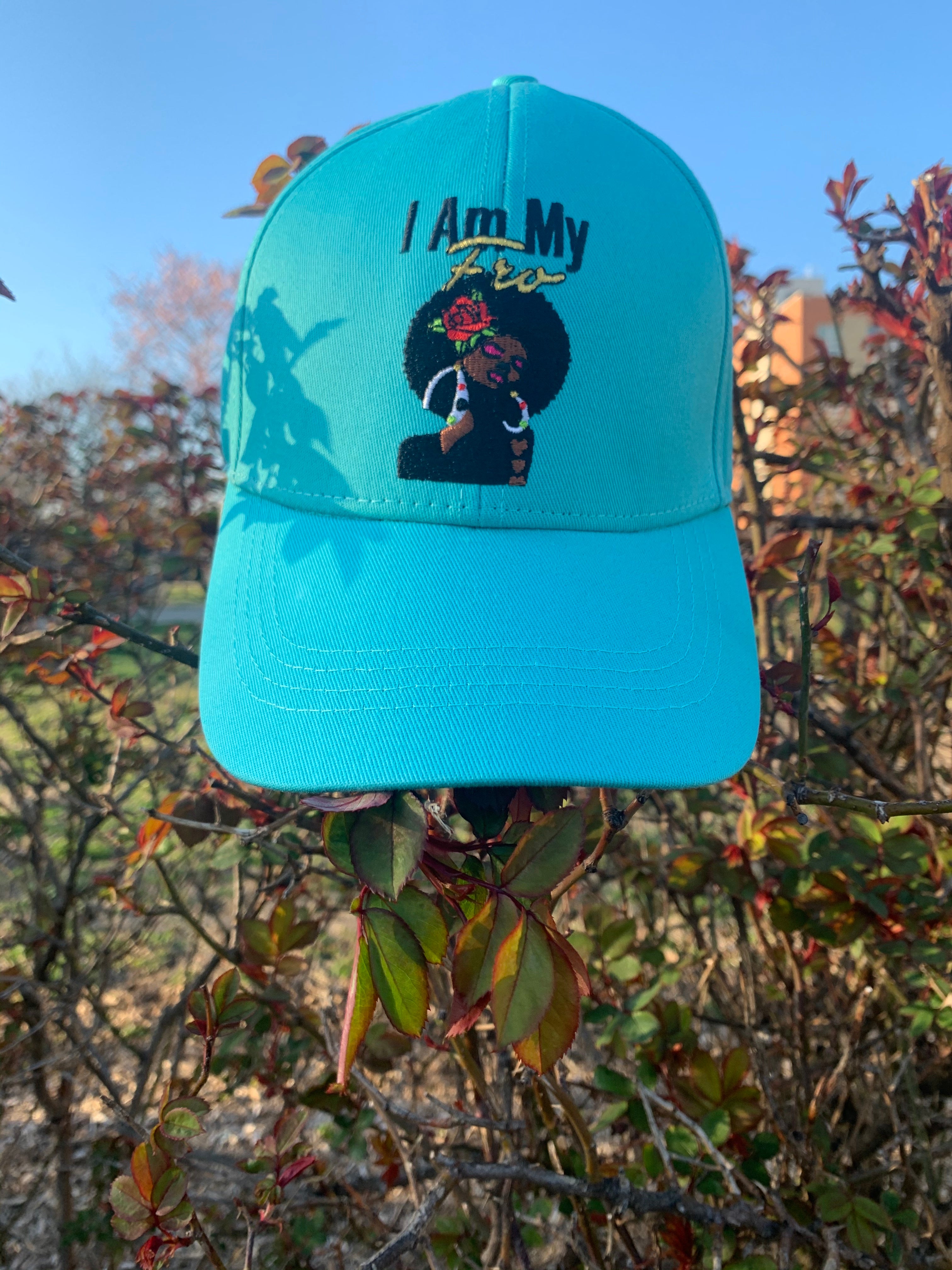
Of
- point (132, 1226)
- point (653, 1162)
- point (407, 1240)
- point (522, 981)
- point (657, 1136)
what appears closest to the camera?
point (522, 981)

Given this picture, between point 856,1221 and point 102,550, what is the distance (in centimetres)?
243

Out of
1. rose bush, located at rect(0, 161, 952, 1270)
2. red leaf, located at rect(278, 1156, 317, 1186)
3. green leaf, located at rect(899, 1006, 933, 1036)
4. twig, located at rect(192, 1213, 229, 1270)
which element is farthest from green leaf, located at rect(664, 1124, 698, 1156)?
twig, located at rect(192, 1213, 229, 1270)

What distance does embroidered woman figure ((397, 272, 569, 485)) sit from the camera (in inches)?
34.8

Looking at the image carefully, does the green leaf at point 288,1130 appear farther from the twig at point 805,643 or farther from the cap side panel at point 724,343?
the cap side panel at point 724,343

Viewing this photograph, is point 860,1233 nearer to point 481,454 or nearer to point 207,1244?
point 207,1244

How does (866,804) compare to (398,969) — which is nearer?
(398,969)

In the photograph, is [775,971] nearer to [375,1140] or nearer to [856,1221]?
[856,1221]

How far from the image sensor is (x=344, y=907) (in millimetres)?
1913

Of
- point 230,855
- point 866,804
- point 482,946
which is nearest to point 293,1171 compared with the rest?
point 230,855

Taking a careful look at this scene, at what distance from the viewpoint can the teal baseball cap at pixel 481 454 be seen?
31.2 inches

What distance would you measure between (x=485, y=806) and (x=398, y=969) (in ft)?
0.74

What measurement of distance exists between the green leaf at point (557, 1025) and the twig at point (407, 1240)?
8.7 inches

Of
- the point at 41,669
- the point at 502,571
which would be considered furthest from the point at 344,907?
the point at 502,571

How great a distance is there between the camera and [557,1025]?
25.5 inches
